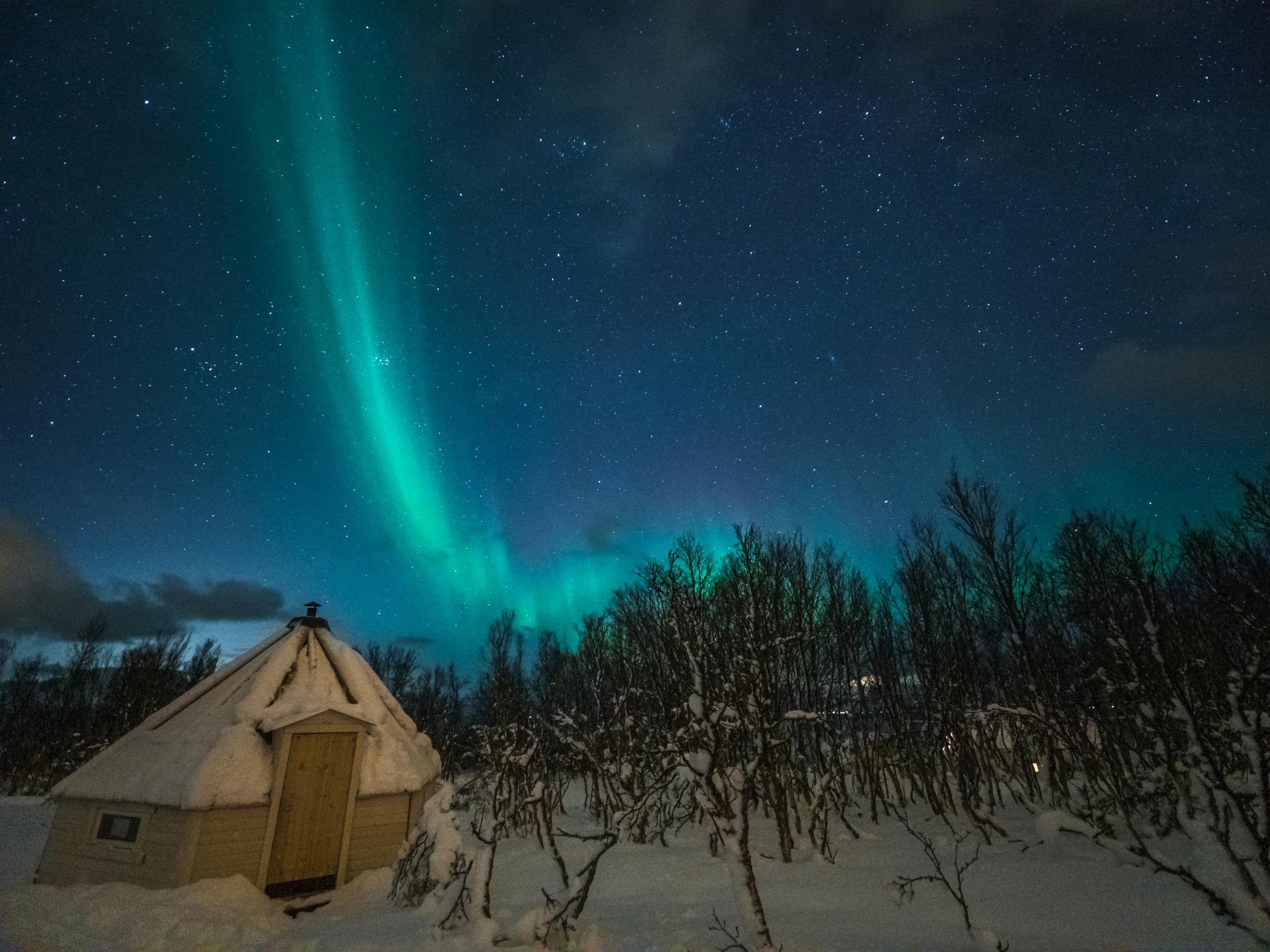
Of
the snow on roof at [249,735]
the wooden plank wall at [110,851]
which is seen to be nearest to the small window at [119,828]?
the wooden plank wall at [110,851]

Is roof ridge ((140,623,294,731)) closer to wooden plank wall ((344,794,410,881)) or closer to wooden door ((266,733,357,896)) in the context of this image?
wooden door ((266,733,357,896))

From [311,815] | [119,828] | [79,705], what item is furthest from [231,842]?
[79,705]

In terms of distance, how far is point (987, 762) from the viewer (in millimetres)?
15180

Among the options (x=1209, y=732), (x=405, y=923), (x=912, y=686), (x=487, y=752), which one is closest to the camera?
(x=405, y=923)

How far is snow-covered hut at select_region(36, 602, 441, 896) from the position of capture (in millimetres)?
10648

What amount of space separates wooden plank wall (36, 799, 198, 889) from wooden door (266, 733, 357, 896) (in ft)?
4.77

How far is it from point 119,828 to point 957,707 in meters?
19.1

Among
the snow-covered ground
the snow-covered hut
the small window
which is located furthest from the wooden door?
the small window

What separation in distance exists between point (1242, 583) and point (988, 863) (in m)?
13.5

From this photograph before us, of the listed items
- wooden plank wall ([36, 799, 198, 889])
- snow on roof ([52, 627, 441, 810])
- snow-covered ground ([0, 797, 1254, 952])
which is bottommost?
snow-covered ground ([0, 797, 1254, 952])

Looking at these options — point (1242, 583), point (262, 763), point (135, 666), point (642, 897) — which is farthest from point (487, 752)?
point (135, 666)

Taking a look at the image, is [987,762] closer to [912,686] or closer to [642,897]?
[912,686]

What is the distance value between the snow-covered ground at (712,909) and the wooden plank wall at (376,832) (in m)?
0.31

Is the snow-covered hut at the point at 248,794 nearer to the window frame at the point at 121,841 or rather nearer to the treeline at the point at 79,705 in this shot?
the window frame at the point at 121,841
